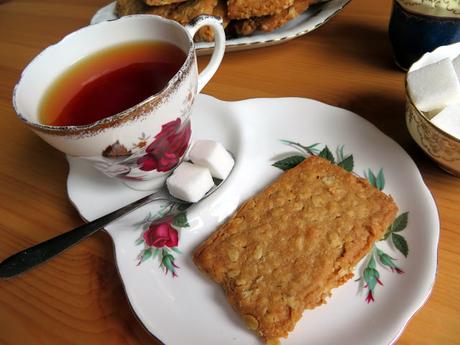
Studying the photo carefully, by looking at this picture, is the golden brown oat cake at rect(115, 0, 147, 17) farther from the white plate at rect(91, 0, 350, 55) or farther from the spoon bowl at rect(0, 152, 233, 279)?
the spoon bowl at rect(0, 152, 233, 279)

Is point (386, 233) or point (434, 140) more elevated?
point (434, 140)

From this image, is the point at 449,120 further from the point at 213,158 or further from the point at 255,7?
the point at 255,7

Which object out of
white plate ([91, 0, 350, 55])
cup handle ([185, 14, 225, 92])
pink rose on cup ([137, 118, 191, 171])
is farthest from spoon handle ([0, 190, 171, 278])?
white plate ([91, 0, 350, 55])

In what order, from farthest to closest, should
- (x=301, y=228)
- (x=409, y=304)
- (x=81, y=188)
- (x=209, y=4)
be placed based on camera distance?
(x=209, y=4) < (x=81, y=188) < (x=301, y=228) < (x=409, y=304)

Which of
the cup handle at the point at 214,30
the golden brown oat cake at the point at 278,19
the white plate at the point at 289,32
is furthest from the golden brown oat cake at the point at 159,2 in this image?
the cup handle at the point at 214,30

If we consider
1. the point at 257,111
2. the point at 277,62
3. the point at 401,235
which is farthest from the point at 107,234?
the point at 277,62

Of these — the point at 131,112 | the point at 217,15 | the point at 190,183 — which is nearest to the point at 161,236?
the point at 190,183

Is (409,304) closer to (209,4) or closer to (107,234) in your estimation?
(107,234)
